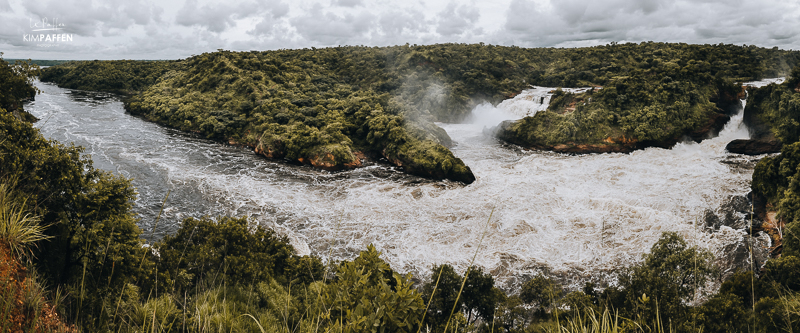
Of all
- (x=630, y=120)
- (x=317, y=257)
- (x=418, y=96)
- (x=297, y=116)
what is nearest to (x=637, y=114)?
(x=630, y=120)

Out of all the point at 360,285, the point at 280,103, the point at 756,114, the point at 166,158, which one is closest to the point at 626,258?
the point at 360,285

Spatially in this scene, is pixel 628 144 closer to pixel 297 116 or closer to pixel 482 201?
pixel 482 201

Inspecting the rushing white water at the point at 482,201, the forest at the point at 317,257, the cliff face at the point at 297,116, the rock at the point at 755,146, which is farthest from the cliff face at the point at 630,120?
the cliff face at the point at 297,116

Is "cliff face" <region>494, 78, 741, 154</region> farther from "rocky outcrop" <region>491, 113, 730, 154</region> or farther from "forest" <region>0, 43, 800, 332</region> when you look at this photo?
"forest" <region>0, 43, 800, 332</region>

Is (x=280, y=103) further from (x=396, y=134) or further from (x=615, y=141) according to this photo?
(x=615, y=141)

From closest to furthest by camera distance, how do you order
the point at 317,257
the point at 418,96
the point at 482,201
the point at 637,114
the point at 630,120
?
the point at 317,257
the point at 482,201
the point at 630,120
the point at 637,114
the point at 418,96

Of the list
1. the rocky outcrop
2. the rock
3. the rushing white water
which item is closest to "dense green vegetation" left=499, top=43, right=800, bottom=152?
the rocky outcrop
